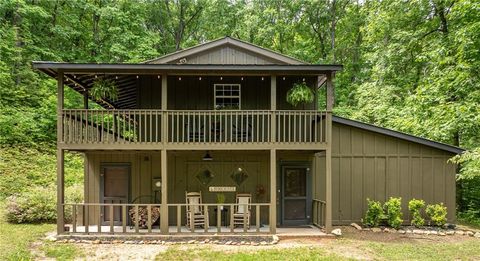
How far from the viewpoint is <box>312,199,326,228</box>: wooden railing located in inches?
438

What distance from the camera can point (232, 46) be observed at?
12.2 metres

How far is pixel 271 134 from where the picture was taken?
10375mm

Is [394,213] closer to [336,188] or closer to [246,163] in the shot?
[336,188]

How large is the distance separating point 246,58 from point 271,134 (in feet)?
10.5

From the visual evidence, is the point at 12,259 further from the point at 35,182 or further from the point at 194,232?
the point at 35,182

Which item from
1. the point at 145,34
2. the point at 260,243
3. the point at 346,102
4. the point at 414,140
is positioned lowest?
the point at 260,243

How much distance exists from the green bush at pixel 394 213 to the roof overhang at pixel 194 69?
14.5 ft

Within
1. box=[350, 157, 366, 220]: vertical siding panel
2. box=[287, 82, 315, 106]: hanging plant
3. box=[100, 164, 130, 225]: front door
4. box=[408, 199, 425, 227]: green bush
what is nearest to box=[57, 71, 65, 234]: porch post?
box=[100, 164, 130, 225]: front door

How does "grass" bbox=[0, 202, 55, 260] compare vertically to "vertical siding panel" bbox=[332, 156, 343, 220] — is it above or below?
Answer: below

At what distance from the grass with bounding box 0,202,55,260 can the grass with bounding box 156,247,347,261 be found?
3083 mm

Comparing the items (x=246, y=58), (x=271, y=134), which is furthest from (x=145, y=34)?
(x=271, y=134)

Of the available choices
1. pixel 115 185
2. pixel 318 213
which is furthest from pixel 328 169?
pixel 115 185

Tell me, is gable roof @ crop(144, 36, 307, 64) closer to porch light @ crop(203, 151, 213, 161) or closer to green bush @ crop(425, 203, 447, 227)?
porch light @ crop(203, 151, 213, 161)

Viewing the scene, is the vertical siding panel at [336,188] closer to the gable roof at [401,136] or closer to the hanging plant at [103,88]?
the gable roof at [401,136]
